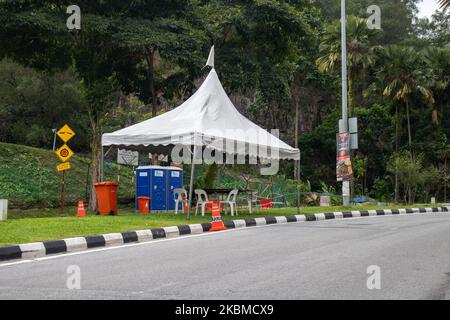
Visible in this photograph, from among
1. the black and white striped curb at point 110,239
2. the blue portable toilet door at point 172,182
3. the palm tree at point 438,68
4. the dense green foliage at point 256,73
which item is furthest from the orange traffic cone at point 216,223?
the palm tree at point 438,68

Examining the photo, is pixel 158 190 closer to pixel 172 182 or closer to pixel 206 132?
pixel 172 182

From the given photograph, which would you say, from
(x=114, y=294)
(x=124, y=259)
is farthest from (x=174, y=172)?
(x=114, y=294)

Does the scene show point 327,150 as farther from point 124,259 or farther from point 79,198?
point 124,259

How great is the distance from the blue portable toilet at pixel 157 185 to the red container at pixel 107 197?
1987 millimetres

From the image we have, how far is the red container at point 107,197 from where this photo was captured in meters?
17.1

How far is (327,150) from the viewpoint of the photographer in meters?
43.5

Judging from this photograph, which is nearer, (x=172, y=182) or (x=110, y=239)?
(x=110, y=239)

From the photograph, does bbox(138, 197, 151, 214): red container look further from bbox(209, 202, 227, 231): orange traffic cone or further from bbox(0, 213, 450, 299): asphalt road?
bbox(0, 213, 450, 299): asphalt road

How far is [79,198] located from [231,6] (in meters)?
10.3

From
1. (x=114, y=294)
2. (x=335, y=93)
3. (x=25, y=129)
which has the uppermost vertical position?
(x=335, y=93)

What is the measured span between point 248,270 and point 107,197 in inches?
421

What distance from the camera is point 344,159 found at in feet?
76.7

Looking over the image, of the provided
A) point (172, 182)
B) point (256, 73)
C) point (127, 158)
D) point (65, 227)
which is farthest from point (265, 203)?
point (65, 227)

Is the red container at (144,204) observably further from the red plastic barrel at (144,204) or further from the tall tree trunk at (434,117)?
the tall tree trunk at (434,117)
